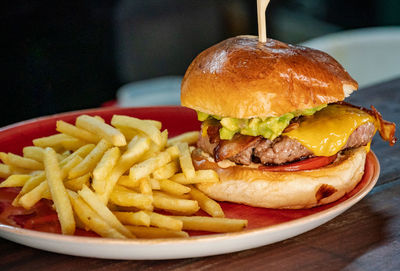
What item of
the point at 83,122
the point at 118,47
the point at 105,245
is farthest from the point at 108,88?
the point at 105,245

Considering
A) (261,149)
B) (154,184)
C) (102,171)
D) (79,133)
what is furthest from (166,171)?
(79,133)

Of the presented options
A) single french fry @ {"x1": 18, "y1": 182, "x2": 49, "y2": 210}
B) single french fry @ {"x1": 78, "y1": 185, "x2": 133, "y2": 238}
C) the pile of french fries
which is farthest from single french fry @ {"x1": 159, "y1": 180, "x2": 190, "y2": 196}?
single french fry @ {"x1": 18, "y1": 182, "x2": 49, "y2": 210}

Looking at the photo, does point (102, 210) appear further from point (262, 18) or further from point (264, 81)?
point (262, 18)

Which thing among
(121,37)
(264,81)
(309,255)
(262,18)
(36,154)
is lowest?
(309,255)

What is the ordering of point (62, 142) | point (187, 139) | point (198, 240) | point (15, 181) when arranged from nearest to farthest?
point (198, 240)
point (15, 181)
point (62, 142)
point (187, 139)

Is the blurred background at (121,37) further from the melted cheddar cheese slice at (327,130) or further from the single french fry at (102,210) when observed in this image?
the single french fry at (102,210)

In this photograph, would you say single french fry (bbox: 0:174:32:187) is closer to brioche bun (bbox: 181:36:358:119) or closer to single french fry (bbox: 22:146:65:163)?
single french fry (bbox: 22:146:65:163)

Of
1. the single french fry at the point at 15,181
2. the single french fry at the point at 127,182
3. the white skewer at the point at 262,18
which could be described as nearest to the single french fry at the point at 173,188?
the single french fry at the point at 127,182

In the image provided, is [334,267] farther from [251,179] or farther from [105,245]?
[105,245]
